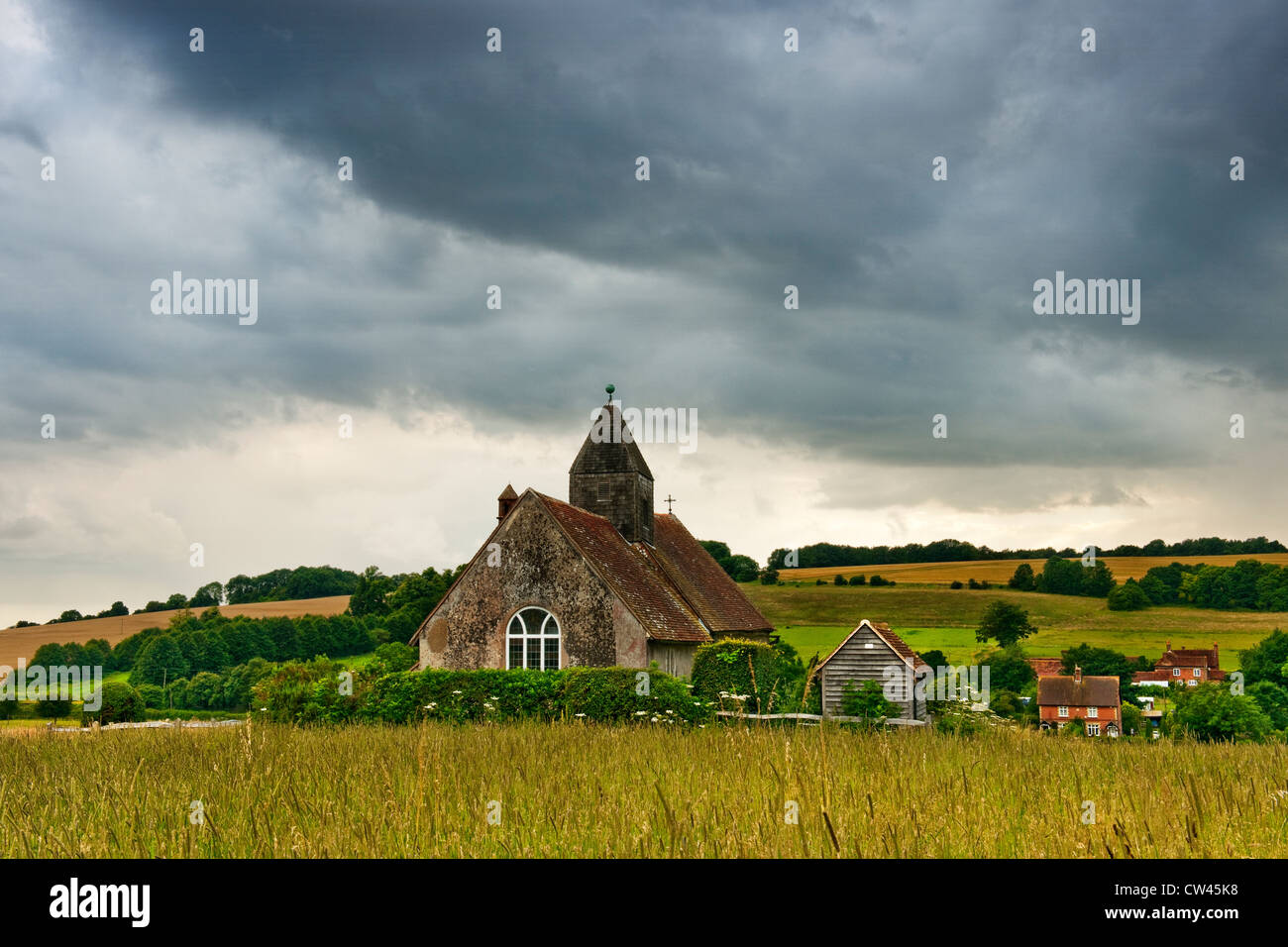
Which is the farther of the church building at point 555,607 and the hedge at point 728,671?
the church building at point 555,607

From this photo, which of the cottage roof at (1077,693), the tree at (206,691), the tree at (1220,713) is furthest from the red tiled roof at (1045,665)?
the tree at (206,691)

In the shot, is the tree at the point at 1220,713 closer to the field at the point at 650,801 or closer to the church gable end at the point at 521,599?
the church gable end at the point at 521,599

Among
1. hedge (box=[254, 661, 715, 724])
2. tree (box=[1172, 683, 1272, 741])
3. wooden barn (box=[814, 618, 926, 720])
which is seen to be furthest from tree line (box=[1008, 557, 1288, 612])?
hedge (box=[254, 661, 715, 724])

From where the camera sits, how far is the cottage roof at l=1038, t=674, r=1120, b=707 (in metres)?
47.4

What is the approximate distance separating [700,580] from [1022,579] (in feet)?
161

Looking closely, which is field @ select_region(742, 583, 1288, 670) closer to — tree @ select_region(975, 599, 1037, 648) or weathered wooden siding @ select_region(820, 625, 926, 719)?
tree @ select_region(975, 599, 1037, 648)

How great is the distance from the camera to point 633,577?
30.4 metres

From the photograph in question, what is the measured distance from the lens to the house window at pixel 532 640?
92.4 ft

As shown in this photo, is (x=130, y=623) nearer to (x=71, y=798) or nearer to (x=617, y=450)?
(x=617, y=450)

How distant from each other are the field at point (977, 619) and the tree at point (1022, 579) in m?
0.69

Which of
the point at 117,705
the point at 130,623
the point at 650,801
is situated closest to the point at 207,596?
the point at 130,623
